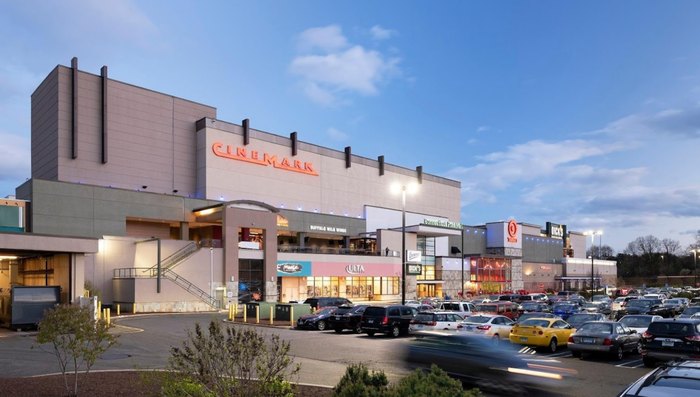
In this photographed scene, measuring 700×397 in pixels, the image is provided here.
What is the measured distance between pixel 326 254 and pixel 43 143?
31.9 metres

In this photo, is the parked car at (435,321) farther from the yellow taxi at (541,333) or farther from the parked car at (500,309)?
the parked car at (500,309)

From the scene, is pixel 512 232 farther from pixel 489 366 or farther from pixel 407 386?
pixel 407 386

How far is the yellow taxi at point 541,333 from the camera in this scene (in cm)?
2202

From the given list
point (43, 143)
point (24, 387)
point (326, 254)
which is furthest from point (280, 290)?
point (24, 387)

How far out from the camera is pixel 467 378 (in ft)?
41.5

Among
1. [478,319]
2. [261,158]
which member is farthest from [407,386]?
[261,158]

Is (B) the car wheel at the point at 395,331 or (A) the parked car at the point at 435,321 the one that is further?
(B) the car wheel at the point at 395,331

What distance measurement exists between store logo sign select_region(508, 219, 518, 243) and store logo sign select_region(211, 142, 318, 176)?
4069 cm

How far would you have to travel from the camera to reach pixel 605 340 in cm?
1969

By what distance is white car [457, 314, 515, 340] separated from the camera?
2359 centimetres

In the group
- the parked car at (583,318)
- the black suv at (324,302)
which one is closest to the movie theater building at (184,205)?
the black suv at (324,302)

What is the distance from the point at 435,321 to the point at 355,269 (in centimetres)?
4297

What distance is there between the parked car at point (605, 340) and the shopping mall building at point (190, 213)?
18236mm

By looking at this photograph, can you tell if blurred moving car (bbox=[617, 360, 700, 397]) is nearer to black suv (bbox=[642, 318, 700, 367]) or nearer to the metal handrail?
black suv (bbox=[642, 318, 700, 367])
